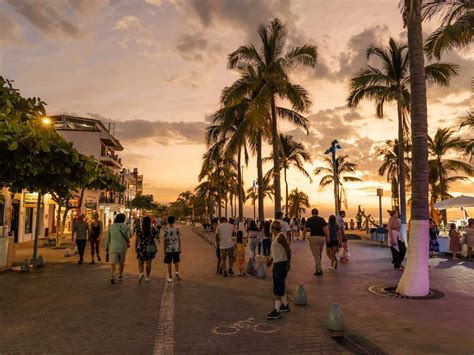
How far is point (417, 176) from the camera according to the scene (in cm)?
937

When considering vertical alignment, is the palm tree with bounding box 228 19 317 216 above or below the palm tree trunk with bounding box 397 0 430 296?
above

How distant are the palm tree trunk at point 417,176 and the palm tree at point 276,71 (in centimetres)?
1061

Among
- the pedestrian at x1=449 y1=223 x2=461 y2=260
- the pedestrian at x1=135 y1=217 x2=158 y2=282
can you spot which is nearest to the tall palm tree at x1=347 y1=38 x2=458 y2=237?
the pedestrian at x1=449 y1=223 x2=461 y2=260

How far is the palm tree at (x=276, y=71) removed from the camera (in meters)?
20.4

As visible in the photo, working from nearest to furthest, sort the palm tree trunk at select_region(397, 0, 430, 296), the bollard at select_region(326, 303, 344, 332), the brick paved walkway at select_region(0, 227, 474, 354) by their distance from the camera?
the brick paved walkway at select_region(0, 227, 474, 354) < the bollard at select_region(326, 303, 344, 332) < the palm tree trunk at select_region(397, 0, 430, 296)

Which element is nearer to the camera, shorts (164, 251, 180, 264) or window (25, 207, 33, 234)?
shorts (164, 251, 180, 264)

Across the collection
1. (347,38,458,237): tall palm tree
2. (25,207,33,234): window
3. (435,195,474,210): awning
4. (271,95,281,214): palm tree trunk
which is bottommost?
(25,207,33,234): window

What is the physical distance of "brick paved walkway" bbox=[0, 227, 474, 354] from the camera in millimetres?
5512

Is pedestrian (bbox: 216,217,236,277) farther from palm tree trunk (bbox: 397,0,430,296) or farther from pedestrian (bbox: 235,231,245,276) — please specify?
palm tree trunk (bbox: 397,0,430,296)

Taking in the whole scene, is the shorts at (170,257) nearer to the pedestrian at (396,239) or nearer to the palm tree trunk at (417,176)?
the palm tree trunk at (417,176)

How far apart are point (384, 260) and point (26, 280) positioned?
12330mm

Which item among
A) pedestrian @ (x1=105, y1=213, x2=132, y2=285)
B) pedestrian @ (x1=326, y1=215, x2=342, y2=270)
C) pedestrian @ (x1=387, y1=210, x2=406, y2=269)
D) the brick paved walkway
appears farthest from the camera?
pedestrian @ (x1=326, y1=215, x2=342, y2=270)

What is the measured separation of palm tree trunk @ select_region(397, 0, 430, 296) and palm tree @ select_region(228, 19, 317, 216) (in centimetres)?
1061

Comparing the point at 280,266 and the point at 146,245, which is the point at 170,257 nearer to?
the point at 146,245
